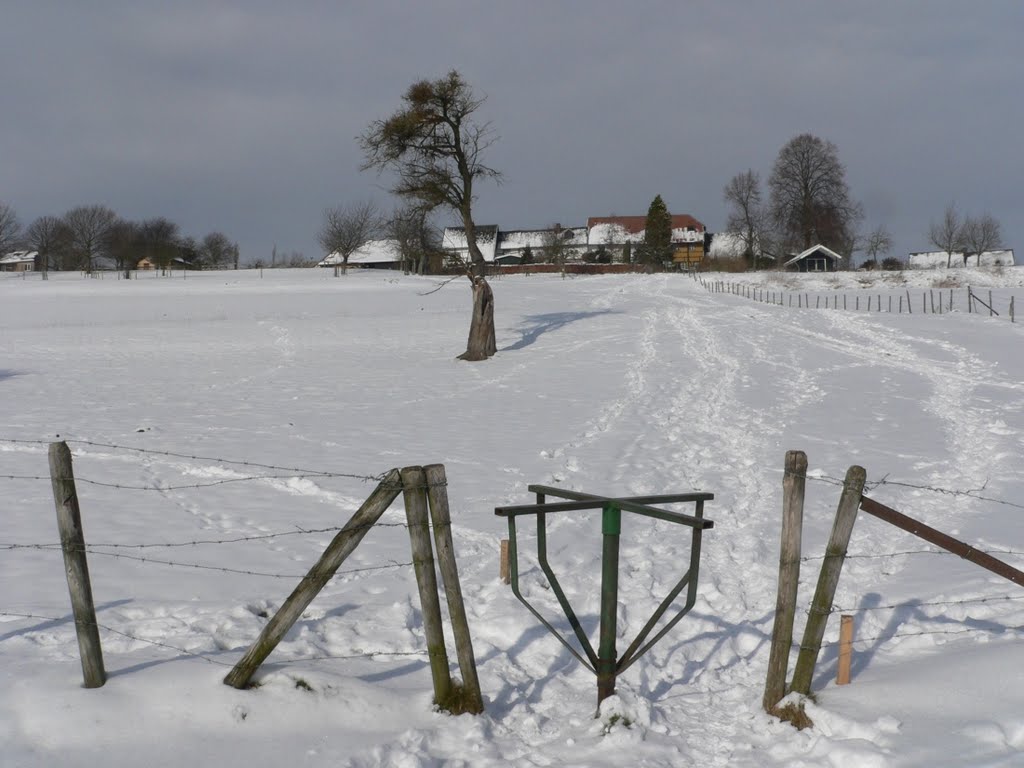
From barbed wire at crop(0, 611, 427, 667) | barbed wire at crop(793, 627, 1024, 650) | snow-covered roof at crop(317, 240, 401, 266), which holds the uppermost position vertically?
snow-covered roof at crop(317, 240, 401, 266)

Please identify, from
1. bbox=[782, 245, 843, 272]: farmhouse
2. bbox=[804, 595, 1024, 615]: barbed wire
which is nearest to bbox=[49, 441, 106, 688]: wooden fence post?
bbox=[804, 595, 1024, 615]: barbed wire

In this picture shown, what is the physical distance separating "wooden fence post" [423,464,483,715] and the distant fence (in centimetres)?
4186

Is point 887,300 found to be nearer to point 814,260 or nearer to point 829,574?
point 814,260

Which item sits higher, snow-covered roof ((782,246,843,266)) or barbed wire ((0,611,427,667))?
snow-covered roof ((782,246,843,266))

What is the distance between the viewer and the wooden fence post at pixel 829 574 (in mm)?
5195

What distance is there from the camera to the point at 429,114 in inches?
1010

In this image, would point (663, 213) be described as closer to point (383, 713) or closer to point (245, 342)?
point (245, 342)

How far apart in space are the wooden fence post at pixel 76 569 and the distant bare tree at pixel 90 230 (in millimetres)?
97319

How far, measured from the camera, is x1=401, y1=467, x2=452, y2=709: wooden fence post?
5.27 meters

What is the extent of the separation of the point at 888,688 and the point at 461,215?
22.4m

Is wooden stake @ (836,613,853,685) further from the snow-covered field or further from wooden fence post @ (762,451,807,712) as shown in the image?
wooden fence post @ (762,451,807,712)

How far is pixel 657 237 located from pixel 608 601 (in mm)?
98480

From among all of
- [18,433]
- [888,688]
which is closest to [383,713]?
[888,688]

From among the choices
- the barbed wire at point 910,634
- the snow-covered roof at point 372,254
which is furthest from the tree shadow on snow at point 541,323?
the snow-covered roof at point 372,254
